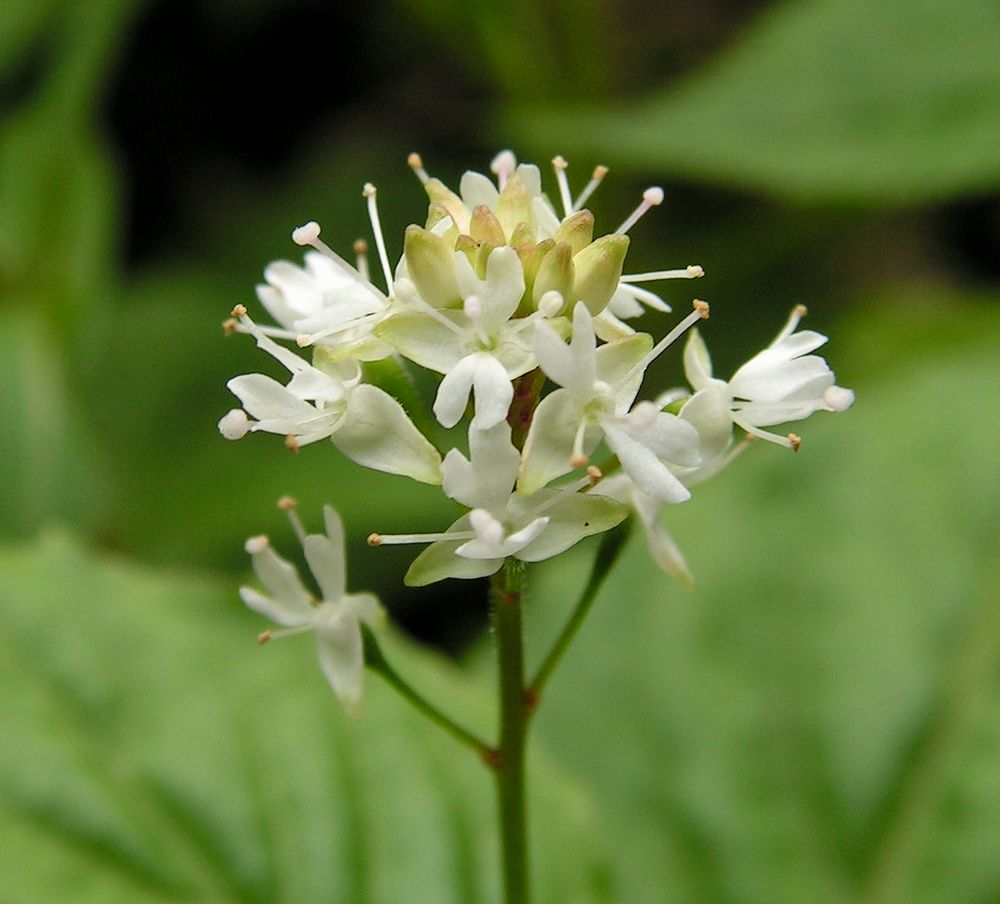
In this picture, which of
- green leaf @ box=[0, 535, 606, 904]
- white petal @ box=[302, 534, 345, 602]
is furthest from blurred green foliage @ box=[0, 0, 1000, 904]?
white petal @ box=[302, 534, 345, 602]

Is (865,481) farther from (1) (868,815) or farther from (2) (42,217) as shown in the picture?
(2) (42,217)

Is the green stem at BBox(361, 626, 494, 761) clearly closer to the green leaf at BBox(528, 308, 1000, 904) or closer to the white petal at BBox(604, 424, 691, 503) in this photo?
the white petal at BBox(604, 424, 691, 503)

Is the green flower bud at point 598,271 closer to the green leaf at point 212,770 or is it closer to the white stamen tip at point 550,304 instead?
the white stamen tip at point 550,304

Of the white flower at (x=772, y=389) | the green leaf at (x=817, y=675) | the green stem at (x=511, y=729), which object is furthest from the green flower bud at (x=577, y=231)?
the green leaf at (x=817, y=675)

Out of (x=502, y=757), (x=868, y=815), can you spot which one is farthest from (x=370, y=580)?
(x=502, y=757)

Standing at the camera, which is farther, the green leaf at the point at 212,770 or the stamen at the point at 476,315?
the green leaf at the point at 212,770

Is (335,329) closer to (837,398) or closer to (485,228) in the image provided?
(485,228)
